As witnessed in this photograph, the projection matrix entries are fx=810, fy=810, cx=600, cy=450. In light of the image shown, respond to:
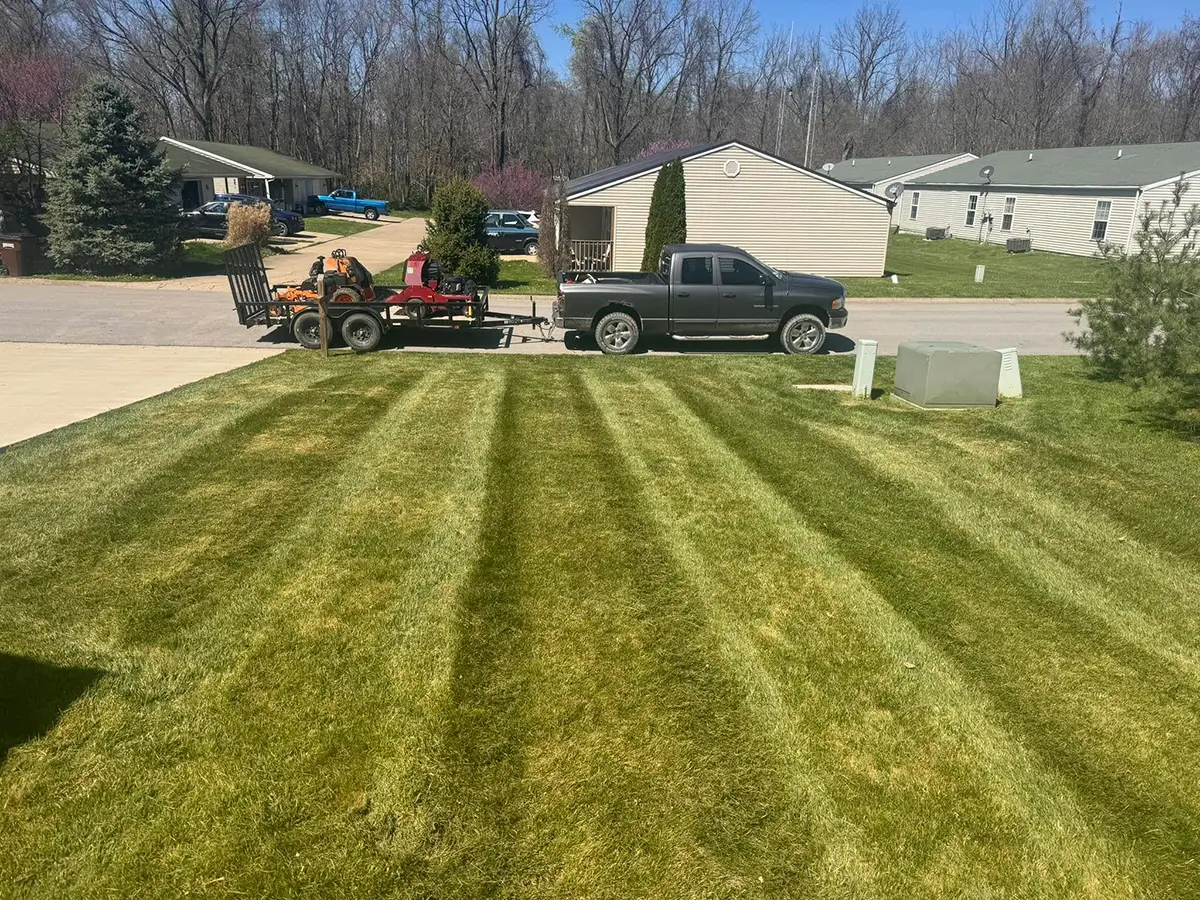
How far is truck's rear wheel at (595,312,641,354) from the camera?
13750 millimetres

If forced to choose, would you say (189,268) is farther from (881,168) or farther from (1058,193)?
(881,168)

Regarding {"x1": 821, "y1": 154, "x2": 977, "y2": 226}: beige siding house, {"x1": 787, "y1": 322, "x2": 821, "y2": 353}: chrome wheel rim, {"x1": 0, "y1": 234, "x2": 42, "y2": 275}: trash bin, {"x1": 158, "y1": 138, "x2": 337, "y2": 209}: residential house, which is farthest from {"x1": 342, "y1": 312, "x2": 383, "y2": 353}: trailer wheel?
{"x1": 821, "y1": 154, "x2": 977, "y2": 226}: beige siding house

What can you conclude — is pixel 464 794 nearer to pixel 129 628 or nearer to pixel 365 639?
pixel 365 639

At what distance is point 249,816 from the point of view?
10.9ft

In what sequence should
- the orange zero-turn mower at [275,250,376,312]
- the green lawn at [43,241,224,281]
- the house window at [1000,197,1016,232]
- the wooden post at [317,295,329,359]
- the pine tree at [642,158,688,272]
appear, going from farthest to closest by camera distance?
the house window at [1000,197,1016,232] < the green lawn at [43,241,224,281] < the pine tree at [642,158,688,272] < the orange zero-turn mower at [275,250,376,312] < the wooden post at [317,295,329,359]

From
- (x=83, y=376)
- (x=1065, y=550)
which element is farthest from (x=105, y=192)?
(x=1065, y=550)

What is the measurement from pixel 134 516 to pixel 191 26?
2605 inches

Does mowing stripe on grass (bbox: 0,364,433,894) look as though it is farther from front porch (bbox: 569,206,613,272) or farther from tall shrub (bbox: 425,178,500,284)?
front porch (bbox: 569,206,613,272)

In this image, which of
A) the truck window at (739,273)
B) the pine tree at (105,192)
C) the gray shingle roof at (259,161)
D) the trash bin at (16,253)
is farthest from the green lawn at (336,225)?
the truck window at (739,273)

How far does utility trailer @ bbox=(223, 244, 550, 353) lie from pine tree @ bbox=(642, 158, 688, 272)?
9630 mm

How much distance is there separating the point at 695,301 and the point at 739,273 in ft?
2.93

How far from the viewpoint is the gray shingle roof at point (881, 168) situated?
51.0 m

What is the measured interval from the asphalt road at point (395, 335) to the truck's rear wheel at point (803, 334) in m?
0.71

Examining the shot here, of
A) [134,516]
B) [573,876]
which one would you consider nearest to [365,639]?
[573,876]
